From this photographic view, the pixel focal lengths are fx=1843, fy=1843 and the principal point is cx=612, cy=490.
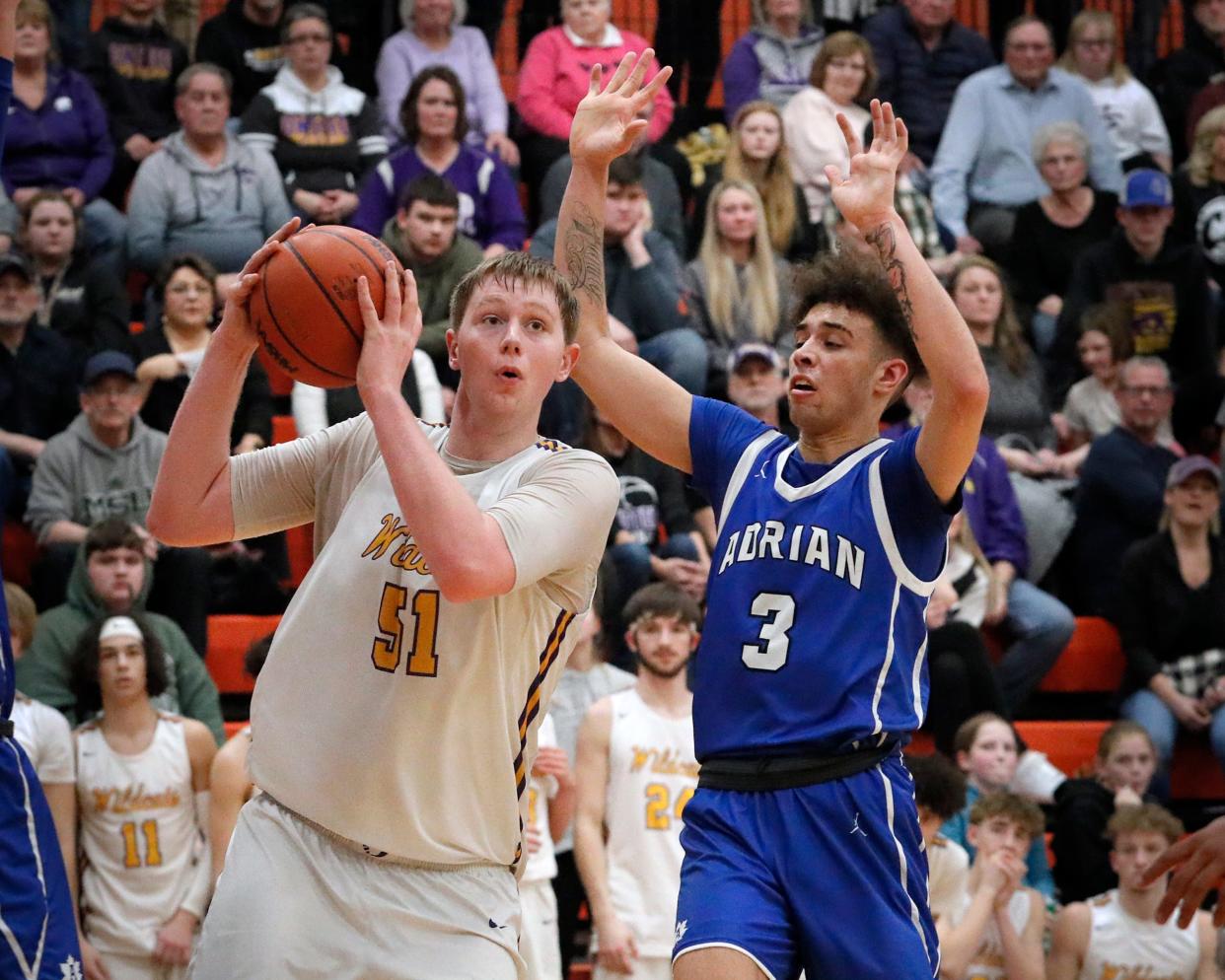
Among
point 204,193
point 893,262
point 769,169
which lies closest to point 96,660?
point 204,193

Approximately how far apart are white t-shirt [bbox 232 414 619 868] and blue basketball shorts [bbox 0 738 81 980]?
85 centimetres

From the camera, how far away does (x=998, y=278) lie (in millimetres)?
10711

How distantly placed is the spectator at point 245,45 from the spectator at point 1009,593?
4903 millimetres

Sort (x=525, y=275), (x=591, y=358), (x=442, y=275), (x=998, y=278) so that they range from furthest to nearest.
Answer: (x=998, y=278) → (x=442, y=275) → (x=591, y=358) → (x=525, y=275)

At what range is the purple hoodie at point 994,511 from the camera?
10000 mm

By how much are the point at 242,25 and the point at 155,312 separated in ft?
9.43

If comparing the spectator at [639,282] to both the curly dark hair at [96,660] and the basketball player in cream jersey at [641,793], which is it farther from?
the curly dark hair at [96,660]

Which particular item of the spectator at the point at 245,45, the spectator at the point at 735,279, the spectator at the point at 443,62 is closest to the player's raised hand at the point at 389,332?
the spectator at the point at 735,279

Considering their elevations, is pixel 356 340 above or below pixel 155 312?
above

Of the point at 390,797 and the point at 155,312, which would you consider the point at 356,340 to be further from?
the point at 155,312

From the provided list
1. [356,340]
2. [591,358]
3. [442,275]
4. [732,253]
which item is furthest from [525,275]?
[732,253]

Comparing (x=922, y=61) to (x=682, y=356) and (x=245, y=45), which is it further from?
(x=245, y=45)

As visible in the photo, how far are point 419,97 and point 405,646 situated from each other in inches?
300

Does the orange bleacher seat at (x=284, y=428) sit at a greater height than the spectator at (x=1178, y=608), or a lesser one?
greater
